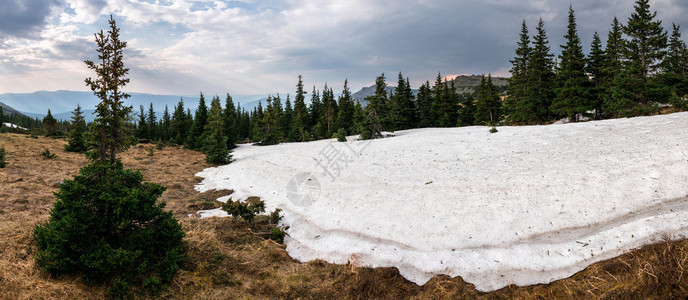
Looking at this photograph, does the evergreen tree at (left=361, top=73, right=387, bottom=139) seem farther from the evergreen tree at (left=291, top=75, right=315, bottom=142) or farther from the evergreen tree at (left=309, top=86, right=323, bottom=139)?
the evergreen tree at (left=309, top=86, right=323, bottom=139)

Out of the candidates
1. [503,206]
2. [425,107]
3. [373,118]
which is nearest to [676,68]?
[425,107]

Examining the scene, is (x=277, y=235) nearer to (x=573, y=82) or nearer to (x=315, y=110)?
(x=573, y=82)

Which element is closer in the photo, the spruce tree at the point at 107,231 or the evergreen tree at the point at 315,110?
the spruce tree at the point at 107,231

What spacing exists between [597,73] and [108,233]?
4735 cm

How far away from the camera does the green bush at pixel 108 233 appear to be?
4887 millimetres

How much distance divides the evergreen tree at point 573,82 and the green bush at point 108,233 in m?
38.4

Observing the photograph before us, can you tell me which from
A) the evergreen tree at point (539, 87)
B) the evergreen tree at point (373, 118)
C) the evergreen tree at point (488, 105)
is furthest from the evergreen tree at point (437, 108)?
the evergreen tree at point (373, 118)

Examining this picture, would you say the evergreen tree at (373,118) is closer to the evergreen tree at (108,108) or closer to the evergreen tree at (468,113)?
the evergreen tree at (108,108)

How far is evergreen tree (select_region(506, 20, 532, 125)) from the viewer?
121 ft

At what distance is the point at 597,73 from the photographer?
111 ft

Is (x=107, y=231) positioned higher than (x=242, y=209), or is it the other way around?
(x=107, y=231)

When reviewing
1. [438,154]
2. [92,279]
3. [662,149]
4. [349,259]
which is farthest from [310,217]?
[662,149]

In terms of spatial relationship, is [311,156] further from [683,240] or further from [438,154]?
[683,240]

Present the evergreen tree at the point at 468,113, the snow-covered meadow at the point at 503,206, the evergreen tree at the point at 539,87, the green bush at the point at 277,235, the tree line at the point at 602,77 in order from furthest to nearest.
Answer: the evergreen tree at the point at 468,113, the evergreen tree at the point at 539,87, the tree line at the point at 602,77, the green bush at the point at 277,235, the snow-covered meadow at the point at 503,206
